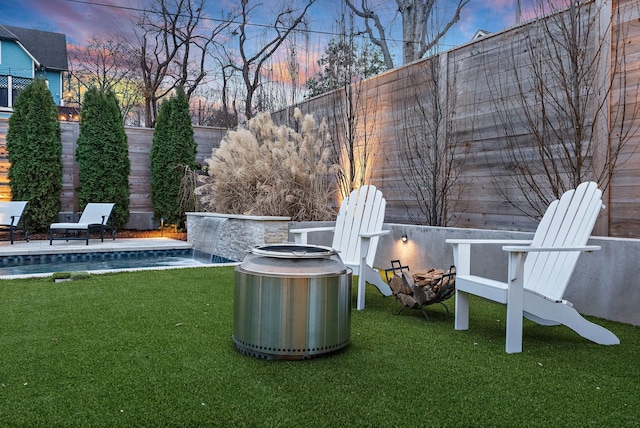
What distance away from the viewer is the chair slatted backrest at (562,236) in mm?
2668

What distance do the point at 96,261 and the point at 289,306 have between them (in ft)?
17.9

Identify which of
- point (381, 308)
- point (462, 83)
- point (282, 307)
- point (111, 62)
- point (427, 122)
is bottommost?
point (381, 308)

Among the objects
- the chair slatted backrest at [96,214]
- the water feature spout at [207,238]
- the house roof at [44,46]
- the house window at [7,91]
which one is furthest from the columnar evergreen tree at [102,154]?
the house roof at [44,46]

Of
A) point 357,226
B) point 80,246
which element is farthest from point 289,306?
point 80,246

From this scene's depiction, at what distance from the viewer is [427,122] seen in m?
5.77

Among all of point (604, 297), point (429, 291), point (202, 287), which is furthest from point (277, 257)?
point (604, 297)

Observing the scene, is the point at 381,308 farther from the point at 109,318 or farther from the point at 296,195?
the point at 296,195

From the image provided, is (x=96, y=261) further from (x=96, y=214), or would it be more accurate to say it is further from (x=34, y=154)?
(x=34, y=154)

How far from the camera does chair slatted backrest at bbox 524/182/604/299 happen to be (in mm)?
2668

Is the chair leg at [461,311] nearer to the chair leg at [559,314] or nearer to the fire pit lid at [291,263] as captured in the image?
the chair leg at [559,314]

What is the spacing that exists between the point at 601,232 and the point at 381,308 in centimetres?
197

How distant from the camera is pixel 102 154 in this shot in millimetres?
8859

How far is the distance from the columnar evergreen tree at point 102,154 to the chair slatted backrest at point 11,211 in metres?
1.24

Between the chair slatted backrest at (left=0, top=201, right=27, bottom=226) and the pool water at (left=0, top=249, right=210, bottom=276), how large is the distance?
4.52 feet
